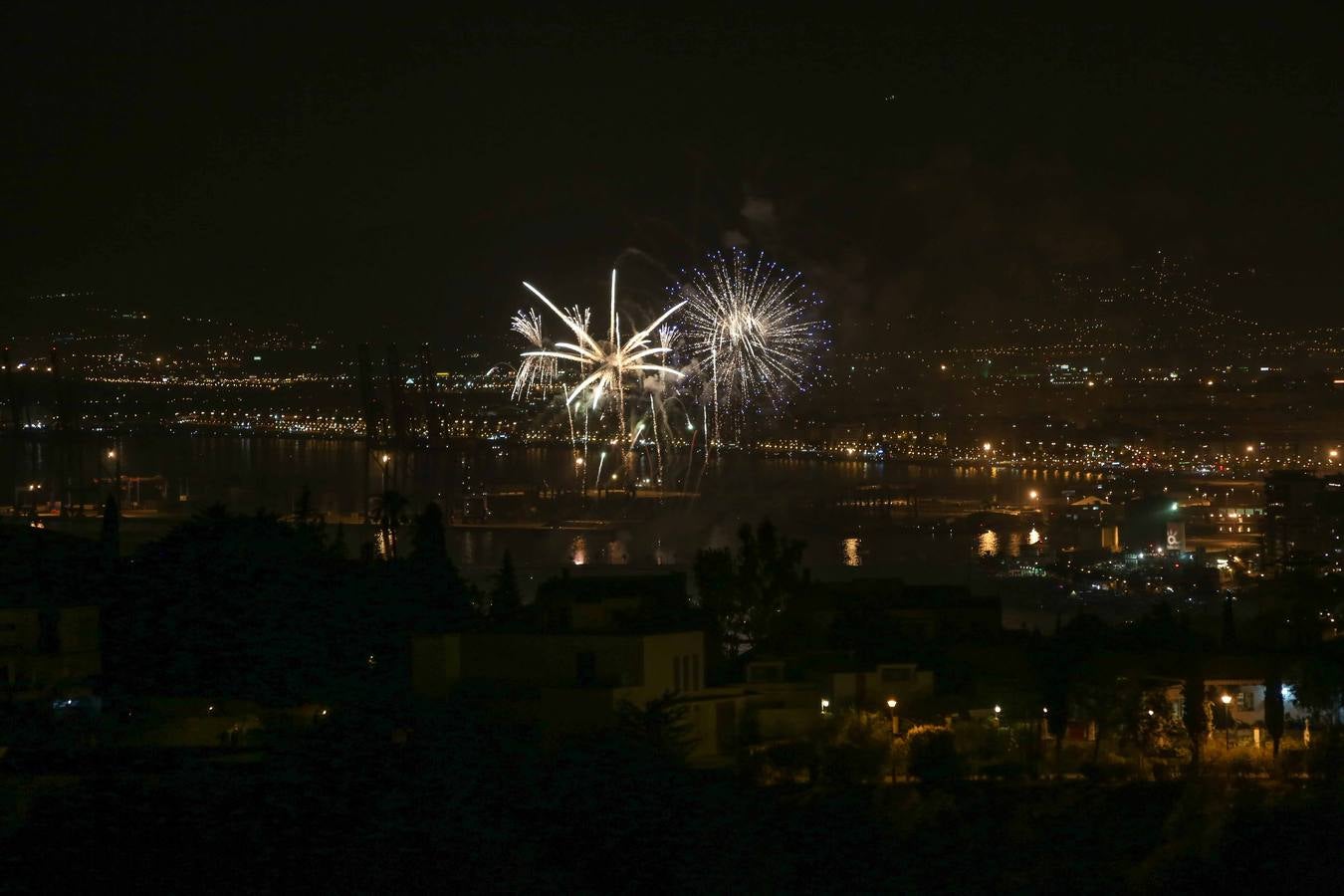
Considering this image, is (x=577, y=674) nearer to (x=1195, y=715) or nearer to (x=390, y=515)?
(x=1195, y=715)

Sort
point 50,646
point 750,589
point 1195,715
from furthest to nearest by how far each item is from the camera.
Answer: point 750,589 < point 1195,715 < point 50,646

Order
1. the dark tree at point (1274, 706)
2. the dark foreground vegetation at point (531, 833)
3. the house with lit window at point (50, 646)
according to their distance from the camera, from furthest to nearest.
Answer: the dark tree at point (1274, 706) → the house with lit window at point (50, 646) → the dark foreground vegetation at point (531, 833)

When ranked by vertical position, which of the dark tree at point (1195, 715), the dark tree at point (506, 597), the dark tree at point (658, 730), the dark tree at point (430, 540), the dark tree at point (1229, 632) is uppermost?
the dark tree at point (430, 540)

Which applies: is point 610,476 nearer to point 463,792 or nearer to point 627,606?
point 627,606

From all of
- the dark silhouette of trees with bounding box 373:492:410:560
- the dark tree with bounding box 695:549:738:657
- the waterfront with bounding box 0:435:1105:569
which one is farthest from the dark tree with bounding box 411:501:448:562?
the waterfront with bounding box 0:435:1105:569

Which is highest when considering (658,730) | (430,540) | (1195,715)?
(430,540)

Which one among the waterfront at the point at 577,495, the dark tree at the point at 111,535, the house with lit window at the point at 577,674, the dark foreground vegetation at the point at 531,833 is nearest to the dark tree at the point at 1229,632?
the house with lit window at the point at 577,674

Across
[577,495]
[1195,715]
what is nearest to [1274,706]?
[1195,715]

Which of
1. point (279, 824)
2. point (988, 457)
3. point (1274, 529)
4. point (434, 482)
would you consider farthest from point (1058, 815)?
point (988, 457)

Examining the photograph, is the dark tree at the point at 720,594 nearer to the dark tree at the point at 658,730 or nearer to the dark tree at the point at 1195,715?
the dark tree at the point at 1195,715

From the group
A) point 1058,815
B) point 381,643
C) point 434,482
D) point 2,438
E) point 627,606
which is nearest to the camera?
point 1058,815

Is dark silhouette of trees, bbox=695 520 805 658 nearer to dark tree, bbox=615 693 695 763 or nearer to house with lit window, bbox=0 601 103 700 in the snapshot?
house with lit window, bbox=0 601 103 700
